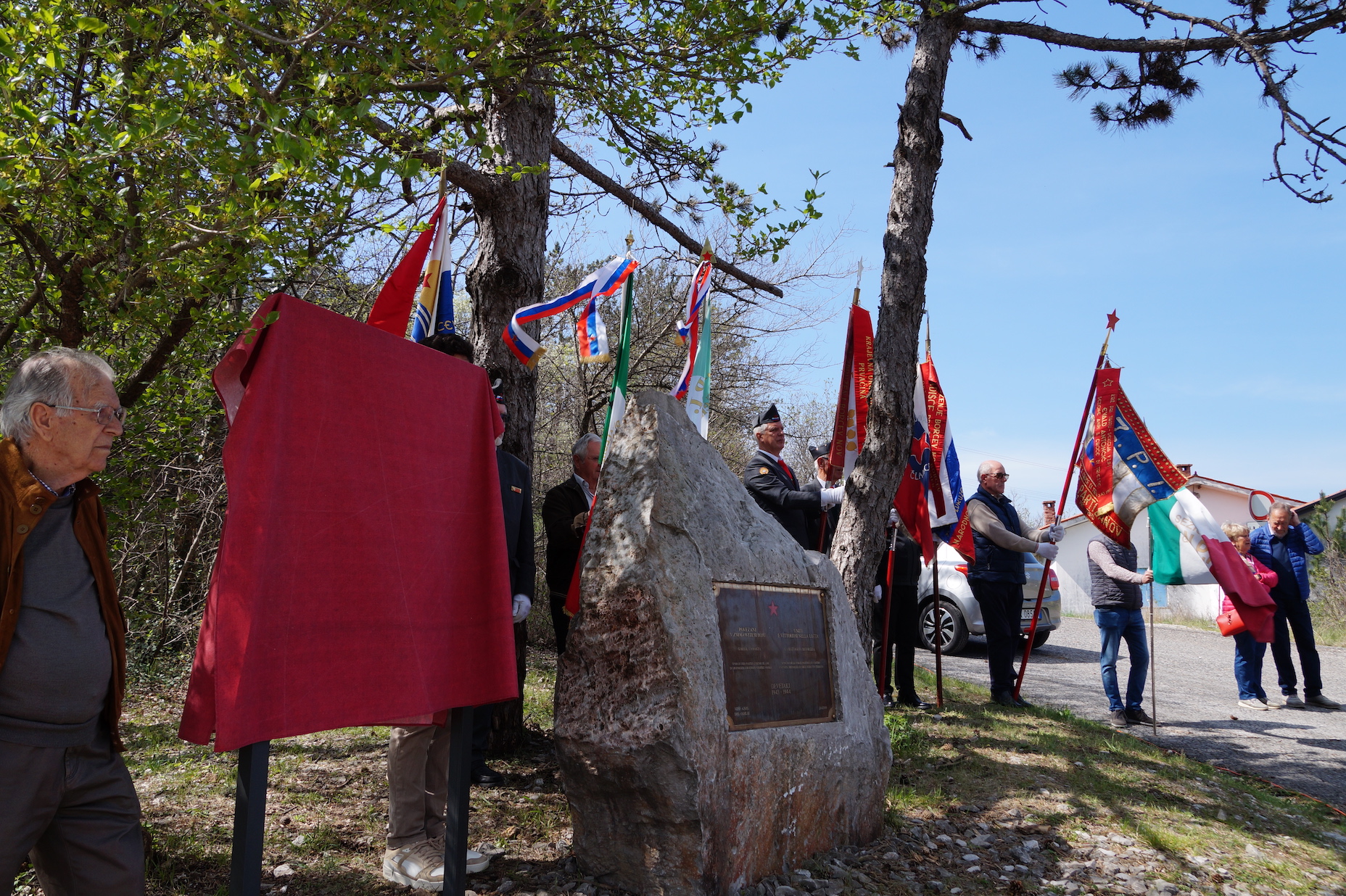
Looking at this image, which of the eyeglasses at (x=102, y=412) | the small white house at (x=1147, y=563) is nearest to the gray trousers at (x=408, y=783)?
the eyeglasses at (x=102, y=412)

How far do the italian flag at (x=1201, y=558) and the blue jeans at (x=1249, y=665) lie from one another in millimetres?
1077

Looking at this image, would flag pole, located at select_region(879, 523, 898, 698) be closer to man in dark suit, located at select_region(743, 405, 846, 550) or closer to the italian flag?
man in dark suit, located at select_region(743, 405, 846, 550)

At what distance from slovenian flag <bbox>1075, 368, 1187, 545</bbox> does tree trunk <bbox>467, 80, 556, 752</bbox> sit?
4.52 meters

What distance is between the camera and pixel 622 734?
319 cm

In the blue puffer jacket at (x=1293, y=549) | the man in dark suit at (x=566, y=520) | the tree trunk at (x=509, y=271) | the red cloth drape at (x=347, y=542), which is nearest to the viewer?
the red cloth drape at (x=347, y=542)

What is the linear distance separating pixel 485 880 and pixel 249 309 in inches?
197

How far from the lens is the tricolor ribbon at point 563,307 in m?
4.28

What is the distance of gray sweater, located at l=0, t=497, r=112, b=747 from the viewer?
2047 mm

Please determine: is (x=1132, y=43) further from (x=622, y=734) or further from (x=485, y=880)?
(x=485, y=880)

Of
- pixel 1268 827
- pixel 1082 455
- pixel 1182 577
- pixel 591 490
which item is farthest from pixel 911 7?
pixel 1268 827

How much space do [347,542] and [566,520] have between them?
272 centimetres

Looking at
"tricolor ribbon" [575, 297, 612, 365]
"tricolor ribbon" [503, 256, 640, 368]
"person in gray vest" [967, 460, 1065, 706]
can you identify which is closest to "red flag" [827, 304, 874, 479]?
"person in gray vest" [967, 460, 1065, 706]

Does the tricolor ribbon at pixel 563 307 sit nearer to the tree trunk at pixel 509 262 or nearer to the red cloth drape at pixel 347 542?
the tree trunk at pixel 509 262

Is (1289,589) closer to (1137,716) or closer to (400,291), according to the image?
(1137,716)
